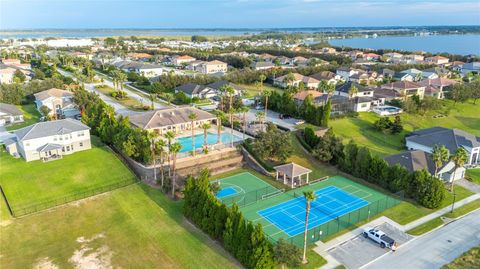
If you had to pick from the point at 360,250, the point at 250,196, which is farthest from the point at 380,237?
the point at 250,196

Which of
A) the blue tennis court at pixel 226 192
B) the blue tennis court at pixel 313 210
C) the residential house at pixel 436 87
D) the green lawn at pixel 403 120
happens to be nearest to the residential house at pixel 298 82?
the residential house at pixel 436 87

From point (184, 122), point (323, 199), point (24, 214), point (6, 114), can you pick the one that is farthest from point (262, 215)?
point (6, 114)

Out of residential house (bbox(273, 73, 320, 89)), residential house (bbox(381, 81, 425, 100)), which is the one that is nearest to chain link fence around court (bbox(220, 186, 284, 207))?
residential house (bbox(381, 81, 425, 100))

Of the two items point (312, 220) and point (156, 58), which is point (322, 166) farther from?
point (156, 58)

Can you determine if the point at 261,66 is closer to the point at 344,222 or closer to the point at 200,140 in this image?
the point at 200,140

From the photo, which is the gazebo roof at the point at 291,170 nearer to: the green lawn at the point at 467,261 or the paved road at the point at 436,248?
the paved road at the point at 436,248

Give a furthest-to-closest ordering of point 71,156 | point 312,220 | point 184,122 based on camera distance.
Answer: point 184,122
point 71,156
point 312,220
